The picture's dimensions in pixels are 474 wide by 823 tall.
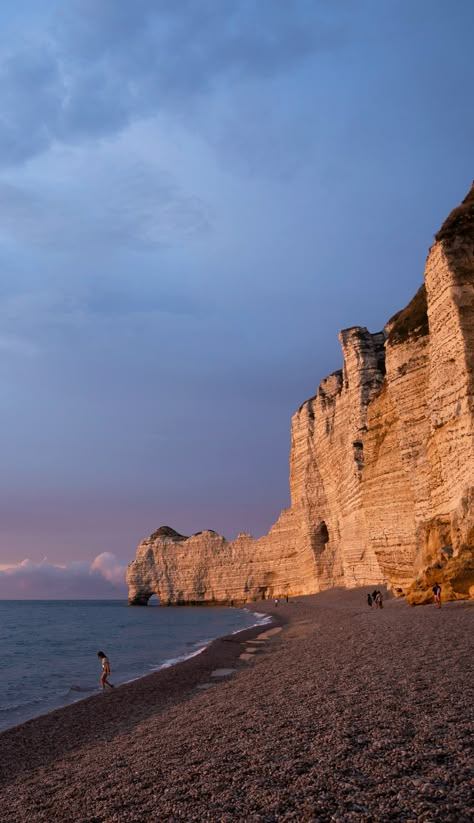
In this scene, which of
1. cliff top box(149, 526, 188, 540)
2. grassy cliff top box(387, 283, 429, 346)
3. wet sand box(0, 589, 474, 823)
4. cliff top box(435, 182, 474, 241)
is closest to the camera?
wet sand box(0, 589, 474, 823)

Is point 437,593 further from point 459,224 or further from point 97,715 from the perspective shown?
point 459,224

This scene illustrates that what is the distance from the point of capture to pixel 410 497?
105 feet

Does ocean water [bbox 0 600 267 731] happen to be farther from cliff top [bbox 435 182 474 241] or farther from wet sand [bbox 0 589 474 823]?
cliff top [bbox 435 182 474 241]

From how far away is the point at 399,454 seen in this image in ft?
107

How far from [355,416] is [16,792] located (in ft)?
133

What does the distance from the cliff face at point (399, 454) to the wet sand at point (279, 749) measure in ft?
34.3

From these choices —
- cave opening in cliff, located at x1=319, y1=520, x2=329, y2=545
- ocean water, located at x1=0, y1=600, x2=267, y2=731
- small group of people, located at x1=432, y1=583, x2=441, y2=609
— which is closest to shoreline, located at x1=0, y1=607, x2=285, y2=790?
ocean water, located at x1=0, y1=600, x2=267, y2=731

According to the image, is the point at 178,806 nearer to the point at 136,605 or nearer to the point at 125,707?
the point at 125,707

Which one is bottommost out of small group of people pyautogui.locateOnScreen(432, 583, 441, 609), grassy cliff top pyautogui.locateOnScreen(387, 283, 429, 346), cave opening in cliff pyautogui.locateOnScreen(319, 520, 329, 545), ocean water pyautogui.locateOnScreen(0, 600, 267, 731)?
ocean water pyautogui.locateOnScreen(0, 600, 267, 731)

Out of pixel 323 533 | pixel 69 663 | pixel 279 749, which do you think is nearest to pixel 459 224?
pixel 279 749

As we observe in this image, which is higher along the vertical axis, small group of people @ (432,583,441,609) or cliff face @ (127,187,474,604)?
cliff face @ (127,187,474,604)

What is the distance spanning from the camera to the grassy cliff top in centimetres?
3000

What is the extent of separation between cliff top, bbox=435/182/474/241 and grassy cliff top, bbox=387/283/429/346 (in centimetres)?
568

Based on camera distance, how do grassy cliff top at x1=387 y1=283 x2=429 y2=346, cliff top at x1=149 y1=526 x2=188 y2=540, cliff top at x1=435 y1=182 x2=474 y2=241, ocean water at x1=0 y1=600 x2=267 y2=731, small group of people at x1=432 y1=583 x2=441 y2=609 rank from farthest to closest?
cliff top at x1=149 y1=526 x2=188 y2=540
grassy cliff top at x1=387 y1=283 x2=429 y2=346
cliff top at x1=435 y1=182 x2=474 y2=241
small group of people at x1=432 y1=583 x2=441 y2=609
ocean water at x1=0 y1=600 x2=267 y2=731
